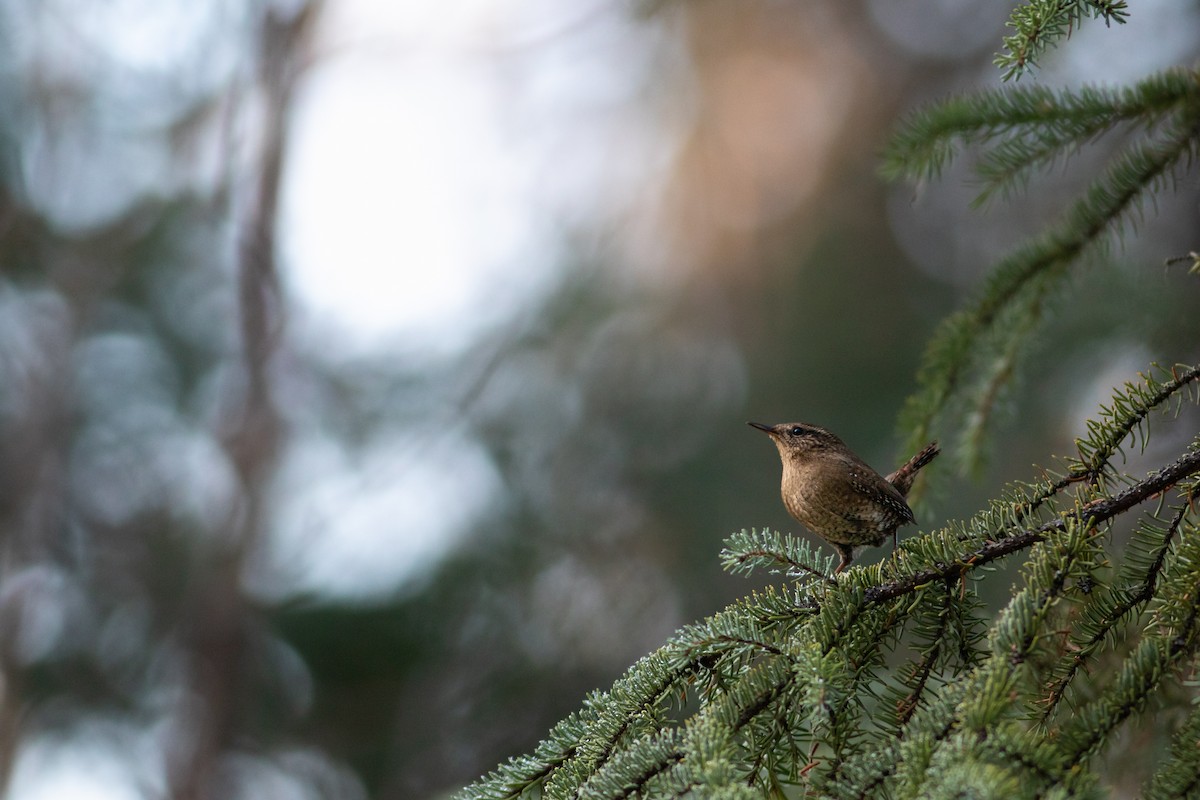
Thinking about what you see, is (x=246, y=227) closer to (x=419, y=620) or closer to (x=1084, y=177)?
(x=419, y=620)

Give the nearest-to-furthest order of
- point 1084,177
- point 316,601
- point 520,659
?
point 520,659 → point 316,601 → point 1084,177

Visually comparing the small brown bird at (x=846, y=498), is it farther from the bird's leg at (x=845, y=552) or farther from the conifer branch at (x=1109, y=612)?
the conifer branch at (x=1109, y=612)

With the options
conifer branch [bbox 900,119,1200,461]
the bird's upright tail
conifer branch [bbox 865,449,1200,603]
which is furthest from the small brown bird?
conifer branch [bbox 865,449,1200,603]

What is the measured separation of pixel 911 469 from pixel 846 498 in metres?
0.20

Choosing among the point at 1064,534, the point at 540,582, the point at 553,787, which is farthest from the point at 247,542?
the point at 1064,534

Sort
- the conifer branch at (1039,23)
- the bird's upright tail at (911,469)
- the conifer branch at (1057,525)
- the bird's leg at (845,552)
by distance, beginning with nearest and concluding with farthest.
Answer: the conifer branch at (1057,525)
the conifer branch at (1039,23)
the bird's upright tail at (911,469)
the bird's leg at (845,552)

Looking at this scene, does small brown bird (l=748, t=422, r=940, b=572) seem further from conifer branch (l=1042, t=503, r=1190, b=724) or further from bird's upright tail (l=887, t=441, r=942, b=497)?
conifer branch (l=1042, t=503, r=1190, b=724)

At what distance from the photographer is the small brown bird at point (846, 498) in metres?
2.82

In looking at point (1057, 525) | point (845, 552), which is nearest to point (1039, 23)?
point (1057, 525)

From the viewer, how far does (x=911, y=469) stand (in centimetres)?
281

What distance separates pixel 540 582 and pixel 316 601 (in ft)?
4.54

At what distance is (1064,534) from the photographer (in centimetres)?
145

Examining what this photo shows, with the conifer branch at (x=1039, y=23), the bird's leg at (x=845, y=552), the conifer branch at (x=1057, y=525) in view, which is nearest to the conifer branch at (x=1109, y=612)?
the conifer branch at (x=1057, y=525)

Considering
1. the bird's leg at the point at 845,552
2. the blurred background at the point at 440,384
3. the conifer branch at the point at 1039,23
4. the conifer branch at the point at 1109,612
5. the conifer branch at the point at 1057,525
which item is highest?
the blurred background at the point at 440,384
